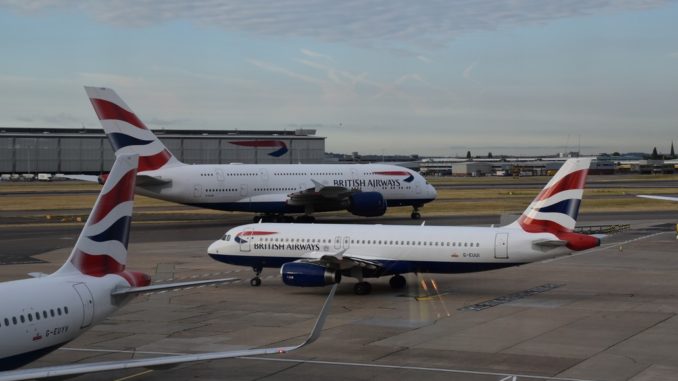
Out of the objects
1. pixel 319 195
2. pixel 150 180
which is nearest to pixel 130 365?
pixel 150 180

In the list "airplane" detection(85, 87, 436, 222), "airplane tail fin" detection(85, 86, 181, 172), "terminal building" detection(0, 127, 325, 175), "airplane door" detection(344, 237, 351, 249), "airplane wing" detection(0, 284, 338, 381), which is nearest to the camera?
"airplane wing" detection(0, 284, 338, 381)

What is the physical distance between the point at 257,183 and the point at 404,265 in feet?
125

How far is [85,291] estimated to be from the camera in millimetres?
22000

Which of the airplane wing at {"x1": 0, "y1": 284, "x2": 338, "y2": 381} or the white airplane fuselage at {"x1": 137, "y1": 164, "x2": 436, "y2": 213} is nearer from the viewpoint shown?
the airplane wing at {"x1": 0, "y1": 284, "x2": 338, "y2": 381}

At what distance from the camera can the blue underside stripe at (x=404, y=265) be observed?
39.3m

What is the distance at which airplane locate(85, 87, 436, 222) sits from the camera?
2657 inches

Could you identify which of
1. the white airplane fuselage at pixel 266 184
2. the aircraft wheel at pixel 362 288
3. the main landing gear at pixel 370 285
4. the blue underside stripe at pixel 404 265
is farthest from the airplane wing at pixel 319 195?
the aircraft wheel at pixel 362 288

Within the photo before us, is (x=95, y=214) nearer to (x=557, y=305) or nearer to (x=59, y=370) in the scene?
(x=59, y=370)

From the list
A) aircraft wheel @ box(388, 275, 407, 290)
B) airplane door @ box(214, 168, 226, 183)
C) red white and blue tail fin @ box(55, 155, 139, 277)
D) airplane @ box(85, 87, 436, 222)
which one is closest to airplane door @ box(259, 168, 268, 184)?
airplane @ box(85, 87, 436, 222)

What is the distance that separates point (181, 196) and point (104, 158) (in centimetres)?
12793

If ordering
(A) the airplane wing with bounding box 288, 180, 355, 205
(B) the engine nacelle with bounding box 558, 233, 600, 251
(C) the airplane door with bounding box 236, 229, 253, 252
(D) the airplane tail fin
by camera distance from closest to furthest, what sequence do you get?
(B) the engine nacelle with bounding box 558, 233, 600, 251 < (C) the airplane door with bounding box 236, 229, 253, 252 < (D) the airplane tail fin < (A) the airplane wing with bounding box 288, 180, 355, 205

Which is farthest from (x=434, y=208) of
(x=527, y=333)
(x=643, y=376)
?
(x=643, y=376)

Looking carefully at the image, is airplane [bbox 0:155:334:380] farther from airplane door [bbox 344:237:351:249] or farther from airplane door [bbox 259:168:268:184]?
airplane door [bbox 259:168:268:184]

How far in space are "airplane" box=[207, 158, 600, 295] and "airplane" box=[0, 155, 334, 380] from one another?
16271 mm
